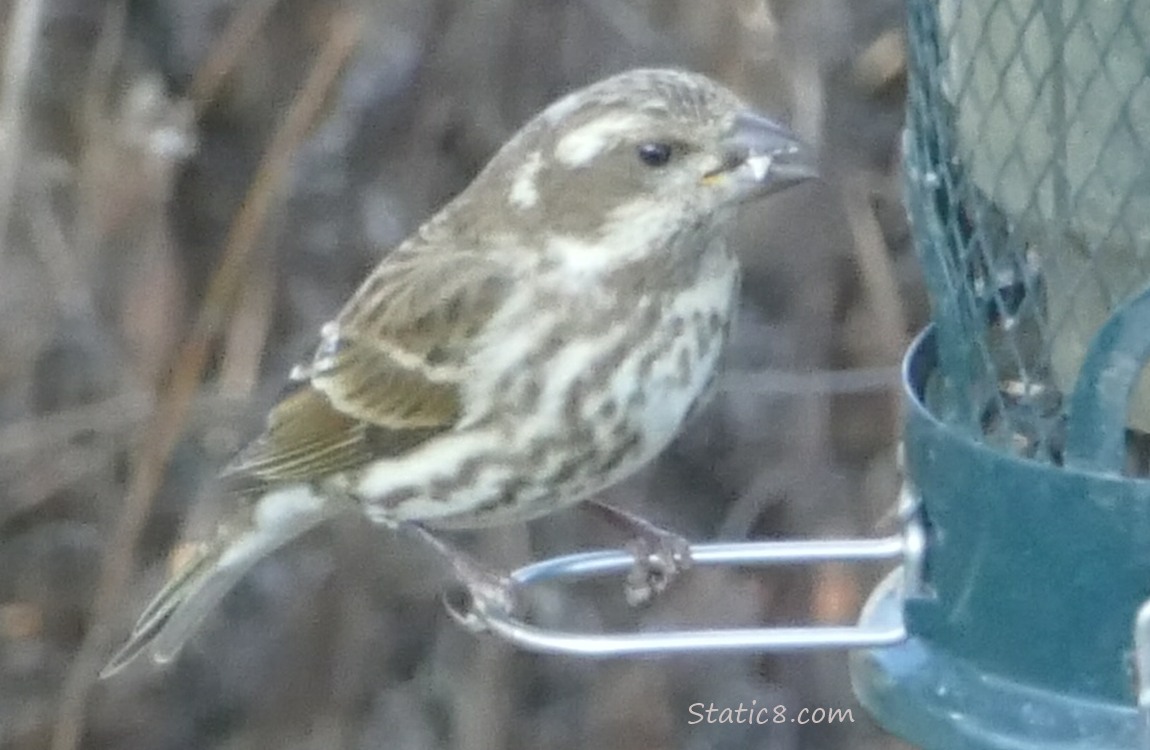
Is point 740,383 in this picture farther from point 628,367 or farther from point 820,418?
point 628,367

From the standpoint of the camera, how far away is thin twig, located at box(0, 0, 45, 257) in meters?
4.45

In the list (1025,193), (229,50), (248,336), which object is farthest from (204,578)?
(1025,193)

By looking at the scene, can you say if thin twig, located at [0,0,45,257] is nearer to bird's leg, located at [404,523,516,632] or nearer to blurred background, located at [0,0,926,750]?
blurred background, located at [0,0,926,750]

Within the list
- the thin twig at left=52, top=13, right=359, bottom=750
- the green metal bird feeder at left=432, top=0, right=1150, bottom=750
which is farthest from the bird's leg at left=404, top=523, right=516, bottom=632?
the thin twig at left=52, top=13, right=359, bottom=750

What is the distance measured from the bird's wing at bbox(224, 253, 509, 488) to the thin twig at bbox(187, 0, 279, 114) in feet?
3.12

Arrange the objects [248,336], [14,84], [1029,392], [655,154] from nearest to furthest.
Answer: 1. [1029,392]
2. [655,154]
3. [14,84]
4. [248,336]

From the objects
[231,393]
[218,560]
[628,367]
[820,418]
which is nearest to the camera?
[628,367]

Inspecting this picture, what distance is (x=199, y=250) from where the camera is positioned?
5.11 meters

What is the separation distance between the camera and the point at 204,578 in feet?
13.4

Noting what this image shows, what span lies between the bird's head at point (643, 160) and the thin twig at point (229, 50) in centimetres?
141

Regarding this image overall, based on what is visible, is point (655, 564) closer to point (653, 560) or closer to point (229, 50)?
point (653, 560)

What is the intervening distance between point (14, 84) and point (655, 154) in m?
1.68

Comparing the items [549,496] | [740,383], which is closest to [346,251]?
[740,383]

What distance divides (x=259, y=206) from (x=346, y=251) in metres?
0.55
